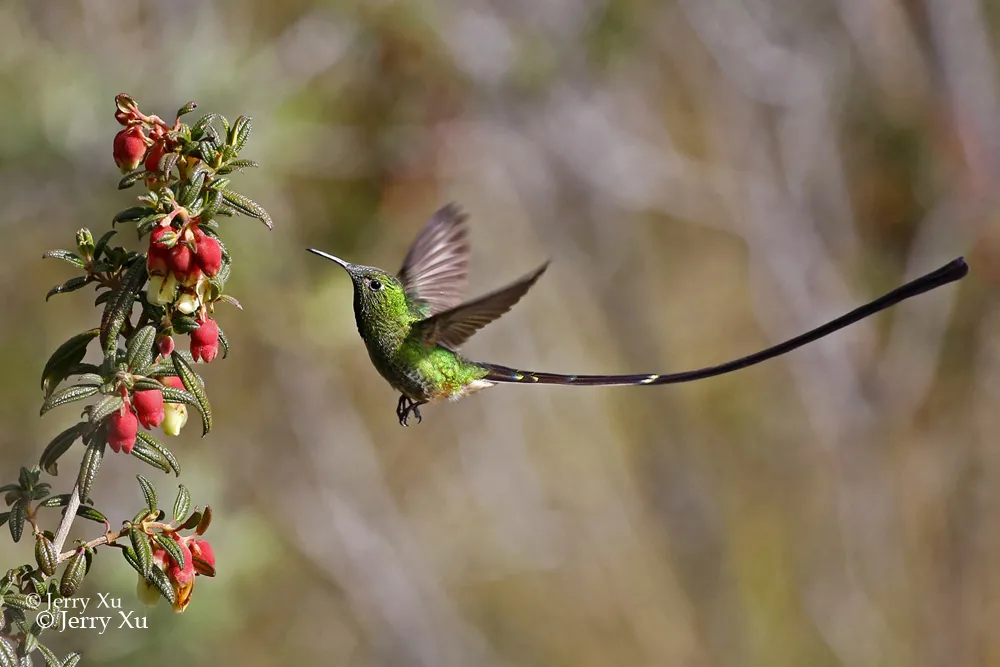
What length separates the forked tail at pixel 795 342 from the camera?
147cm

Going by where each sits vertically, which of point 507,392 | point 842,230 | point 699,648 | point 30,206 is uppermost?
point 842,230

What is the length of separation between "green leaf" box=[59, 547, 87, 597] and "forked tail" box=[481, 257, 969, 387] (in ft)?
2.62

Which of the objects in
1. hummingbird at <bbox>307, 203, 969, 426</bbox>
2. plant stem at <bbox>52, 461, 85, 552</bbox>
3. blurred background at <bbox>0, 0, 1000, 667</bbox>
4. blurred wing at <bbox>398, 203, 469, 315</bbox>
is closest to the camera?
plant stem at <bbox>52, 461, 85, 552</bbox>

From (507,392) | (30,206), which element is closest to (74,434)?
(30,206)

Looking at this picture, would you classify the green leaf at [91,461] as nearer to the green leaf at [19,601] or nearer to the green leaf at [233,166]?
the green leaf at [19,601]

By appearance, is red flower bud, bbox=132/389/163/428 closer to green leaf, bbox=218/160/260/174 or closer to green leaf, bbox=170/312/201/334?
green leaf, bbox=170/312/201/334

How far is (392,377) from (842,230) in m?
4.49

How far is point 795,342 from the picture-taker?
158cm

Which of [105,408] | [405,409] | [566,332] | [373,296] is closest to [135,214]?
[105,408]

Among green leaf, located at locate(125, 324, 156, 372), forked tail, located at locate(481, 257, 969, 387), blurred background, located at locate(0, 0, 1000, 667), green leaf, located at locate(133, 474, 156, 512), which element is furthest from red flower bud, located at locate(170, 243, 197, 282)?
blurred background, located at locate(0, 0, 1000, 667)

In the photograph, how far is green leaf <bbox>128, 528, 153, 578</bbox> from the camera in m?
1.36

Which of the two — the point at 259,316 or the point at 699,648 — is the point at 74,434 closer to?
the point at 259,316

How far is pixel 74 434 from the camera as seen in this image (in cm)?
131

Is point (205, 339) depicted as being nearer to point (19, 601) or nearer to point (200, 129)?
point (200, 129)
